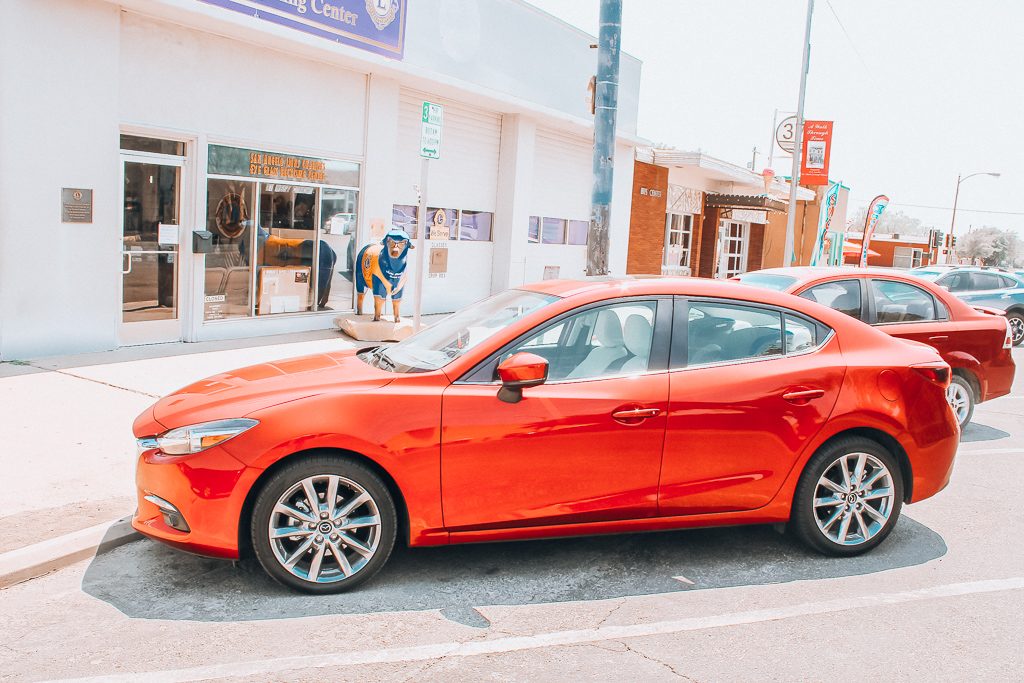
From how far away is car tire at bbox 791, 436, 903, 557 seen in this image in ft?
17.2

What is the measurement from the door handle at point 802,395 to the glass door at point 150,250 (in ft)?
26.9

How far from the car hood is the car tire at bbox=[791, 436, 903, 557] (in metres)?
2.45

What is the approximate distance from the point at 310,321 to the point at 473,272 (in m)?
4.83

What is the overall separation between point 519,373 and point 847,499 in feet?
7.12

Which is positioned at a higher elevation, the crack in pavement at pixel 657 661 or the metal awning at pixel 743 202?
the metal awning at pixel 743 202

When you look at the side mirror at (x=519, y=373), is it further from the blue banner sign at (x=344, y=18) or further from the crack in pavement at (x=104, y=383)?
the blue banner sign at (x=344, y=18)

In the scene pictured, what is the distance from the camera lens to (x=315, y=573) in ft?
14.7

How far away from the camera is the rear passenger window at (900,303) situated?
862cm

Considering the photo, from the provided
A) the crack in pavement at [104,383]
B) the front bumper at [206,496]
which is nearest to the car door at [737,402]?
the front bumper at [206,496]

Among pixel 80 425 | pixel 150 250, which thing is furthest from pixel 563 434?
pixel 150 250

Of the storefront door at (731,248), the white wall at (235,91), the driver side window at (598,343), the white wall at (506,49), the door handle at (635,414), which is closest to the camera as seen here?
the door handle at (635,414)

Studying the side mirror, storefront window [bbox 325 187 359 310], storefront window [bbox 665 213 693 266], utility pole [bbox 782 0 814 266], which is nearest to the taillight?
the side mirror

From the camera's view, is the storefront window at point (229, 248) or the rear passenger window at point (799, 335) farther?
the storefront window at point (229, 248)

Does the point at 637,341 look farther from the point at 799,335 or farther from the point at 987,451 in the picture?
the point at 987,451
